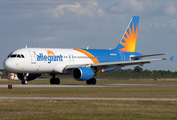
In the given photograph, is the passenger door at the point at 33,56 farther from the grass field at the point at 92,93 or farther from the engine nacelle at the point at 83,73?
the grass field at the point at 92,93

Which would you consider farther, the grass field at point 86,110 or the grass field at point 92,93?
the grass field at point 92,93

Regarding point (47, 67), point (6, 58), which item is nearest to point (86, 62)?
point (47, 67)

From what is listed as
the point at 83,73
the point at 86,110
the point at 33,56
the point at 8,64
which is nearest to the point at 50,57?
the point at 33,56

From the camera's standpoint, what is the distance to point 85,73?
155 feet

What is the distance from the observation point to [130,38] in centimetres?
6438

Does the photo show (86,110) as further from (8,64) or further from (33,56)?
(33,56)

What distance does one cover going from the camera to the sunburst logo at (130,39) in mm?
63419

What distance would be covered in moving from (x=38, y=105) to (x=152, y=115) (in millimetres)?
7679

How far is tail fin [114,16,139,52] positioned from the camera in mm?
63156

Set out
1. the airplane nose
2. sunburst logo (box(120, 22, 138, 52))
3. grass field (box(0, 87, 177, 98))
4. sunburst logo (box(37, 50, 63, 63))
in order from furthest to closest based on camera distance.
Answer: sunburst logo (box(120, 22, 138, 52))
sunburst logo (box(37, 50, 63, 63))
the airplane nose
grass field (box(0, 87, 177, 98))

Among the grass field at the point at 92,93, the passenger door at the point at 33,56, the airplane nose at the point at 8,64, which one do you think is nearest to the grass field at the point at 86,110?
the grass field at the point at 92,93

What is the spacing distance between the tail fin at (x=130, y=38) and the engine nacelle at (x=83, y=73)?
15446 mm

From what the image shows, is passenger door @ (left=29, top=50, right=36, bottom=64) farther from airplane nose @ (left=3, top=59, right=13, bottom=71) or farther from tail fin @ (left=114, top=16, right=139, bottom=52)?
tail fin @ (left=114, top=16, right=139, bottom=52)

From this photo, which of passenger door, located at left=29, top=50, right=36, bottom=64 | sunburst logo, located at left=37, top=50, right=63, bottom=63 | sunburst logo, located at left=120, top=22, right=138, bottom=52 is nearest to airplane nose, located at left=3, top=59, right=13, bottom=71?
passenger door, located at left=29, top=50, right=36, bottom=64
